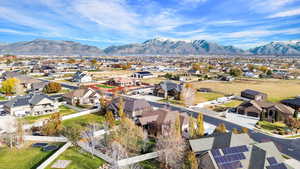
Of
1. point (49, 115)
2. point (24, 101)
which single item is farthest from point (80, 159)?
point (24, 101)

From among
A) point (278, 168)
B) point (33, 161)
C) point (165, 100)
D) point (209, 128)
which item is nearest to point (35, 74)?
point (165, 100)

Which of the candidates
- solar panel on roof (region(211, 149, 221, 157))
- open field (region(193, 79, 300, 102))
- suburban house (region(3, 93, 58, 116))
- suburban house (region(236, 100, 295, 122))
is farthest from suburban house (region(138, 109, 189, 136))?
open field (region(193, 79, 300, 102))

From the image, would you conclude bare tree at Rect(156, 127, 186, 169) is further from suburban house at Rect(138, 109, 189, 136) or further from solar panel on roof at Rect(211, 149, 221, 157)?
suburban house at Rect(138, 109, 189, 136)

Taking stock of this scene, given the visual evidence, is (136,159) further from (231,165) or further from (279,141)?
(279,141)

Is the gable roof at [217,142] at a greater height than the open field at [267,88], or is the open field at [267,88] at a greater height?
the gable roof at [217,142]

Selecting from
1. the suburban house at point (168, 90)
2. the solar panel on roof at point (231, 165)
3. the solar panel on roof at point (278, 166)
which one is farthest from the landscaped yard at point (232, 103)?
the solar panel on roof at point (231, 165)

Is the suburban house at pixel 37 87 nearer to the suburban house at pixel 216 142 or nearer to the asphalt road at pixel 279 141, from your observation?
the asphalt road at pixel 279 141

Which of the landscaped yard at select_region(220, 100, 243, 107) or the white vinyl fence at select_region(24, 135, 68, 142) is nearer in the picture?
the white vinyl fence at select_region(24, 135, 68, 142)
